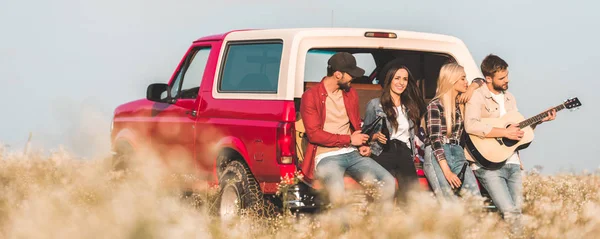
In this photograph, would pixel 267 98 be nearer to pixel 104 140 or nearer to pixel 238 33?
pixel 238 33

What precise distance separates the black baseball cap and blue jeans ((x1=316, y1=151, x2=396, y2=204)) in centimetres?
66

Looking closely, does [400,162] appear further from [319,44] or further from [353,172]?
[319,44]

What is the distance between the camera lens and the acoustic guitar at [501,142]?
938 cm

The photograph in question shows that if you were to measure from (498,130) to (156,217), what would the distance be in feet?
13.6

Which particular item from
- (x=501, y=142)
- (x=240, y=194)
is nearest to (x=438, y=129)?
(x=501, y=142)

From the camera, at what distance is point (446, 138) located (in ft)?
30.5

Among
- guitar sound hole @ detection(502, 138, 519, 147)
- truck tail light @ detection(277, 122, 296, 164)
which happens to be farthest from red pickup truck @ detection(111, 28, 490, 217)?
guitar sound hole @ detection(502, 138, 519, 147)

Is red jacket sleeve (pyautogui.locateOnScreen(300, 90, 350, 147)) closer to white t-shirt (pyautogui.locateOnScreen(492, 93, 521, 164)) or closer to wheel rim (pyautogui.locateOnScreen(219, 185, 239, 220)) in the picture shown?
white t-shirt (pyautogui.locateOnScreen(492, 93, 521, 164))

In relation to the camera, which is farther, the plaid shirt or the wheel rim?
the wheel rim

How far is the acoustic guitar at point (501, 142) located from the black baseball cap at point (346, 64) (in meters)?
1.13

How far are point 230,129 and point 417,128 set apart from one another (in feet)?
5.86

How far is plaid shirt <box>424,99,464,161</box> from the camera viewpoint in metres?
9.20

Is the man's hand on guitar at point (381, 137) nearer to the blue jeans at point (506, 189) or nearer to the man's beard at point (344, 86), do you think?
the man's beard at point (344, 86)

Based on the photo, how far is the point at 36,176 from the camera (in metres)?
10.2
